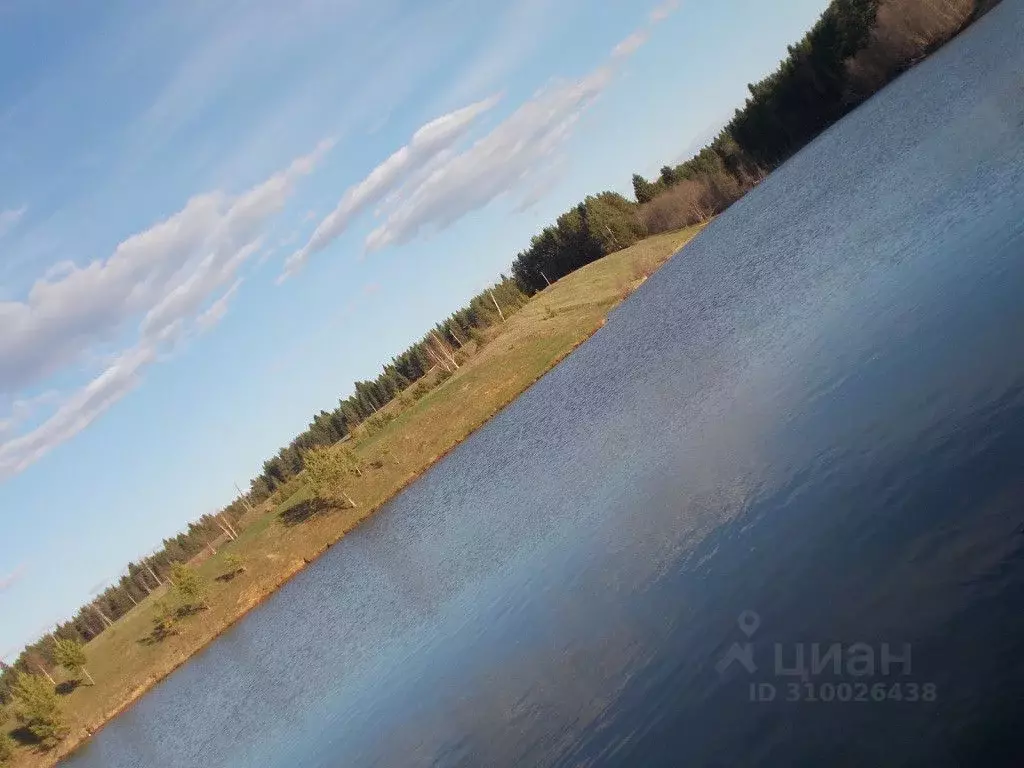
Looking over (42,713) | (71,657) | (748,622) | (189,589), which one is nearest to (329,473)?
(189,589)

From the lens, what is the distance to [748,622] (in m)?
19.4

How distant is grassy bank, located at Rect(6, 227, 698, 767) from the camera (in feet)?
282

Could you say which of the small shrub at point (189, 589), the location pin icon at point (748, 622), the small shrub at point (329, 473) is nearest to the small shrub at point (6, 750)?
the small shrub at point (189, 589)

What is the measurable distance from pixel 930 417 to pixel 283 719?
118 ft

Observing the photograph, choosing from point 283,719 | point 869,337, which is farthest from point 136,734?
point 869,337

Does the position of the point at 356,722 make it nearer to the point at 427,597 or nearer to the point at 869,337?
the point at 427,597

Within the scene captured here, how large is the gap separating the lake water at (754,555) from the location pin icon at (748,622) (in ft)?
0.19

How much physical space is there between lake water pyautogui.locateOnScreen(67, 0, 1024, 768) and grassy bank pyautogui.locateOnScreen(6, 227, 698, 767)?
67.3ft

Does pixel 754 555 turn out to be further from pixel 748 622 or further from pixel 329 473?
pixel 329 473

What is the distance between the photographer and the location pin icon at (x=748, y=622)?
62.5 feet

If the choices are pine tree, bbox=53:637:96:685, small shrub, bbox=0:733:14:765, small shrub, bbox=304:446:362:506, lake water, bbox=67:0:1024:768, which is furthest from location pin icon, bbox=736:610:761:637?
pine tree, bbox=53:637:96:685

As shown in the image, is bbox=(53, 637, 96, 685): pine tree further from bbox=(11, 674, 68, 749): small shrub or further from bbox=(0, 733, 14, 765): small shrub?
bbox=(0, 733, 14, 765): small shrub

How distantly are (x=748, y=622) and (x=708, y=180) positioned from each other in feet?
453

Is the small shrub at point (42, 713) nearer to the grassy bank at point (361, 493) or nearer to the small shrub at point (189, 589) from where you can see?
the grassy bank at point (361, 493)
